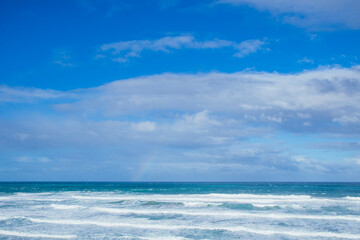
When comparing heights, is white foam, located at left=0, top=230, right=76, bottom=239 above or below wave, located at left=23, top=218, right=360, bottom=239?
above

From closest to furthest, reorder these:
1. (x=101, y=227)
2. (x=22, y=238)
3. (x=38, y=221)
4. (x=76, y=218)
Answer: (x=22, y=238), (x=101, y=227), (x=38, y=221), (x=76, y=218)

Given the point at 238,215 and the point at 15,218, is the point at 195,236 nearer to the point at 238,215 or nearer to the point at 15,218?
the point at 238,215

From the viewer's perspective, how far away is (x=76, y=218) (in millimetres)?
16391

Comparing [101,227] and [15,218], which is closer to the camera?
[101,227]

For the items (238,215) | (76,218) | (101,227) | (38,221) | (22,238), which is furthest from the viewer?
(238,215)

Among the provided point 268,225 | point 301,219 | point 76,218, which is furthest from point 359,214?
point 76,218

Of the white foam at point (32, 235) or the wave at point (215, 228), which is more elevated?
the white foam at point (32, 235)

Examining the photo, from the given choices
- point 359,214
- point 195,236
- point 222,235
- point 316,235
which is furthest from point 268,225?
point 359,214

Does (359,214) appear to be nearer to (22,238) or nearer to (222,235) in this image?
(222,235)

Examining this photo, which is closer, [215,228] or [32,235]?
[32,235]

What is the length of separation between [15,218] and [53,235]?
5569mm

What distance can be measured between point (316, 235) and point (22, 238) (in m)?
12.4

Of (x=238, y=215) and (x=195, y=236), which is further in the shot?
(x=238, y=215)

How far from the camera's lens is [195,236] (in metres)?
11.9
